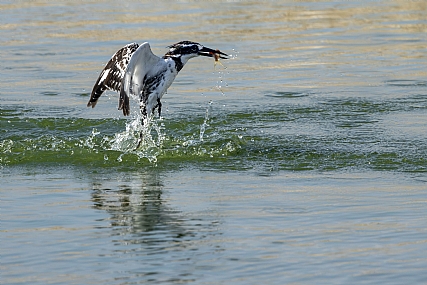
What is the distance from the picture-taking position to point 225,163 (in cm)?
925

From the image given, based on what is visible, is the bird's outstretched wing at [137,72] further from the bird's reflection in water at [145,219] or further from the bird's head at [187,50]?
the bird's reflection in water at [145,219]

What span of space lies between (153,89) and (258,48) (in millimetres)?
5984

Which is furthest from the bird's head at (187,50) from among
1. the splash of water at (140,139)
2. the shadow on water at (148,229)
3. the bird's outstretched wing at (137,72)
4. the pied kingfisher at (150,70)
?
the shadow on water at (148,229)

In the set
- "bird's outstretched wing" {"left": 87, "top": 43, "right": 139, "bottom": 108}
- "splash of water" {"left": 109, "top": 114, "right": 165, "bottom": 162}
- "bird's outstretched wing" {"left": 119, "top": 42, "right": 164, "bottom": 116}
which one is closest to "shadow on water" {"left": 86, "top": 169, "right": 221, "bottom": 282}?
"splash of water" {"left": 109, "top": 114, "right": 165, "bottom": 162}

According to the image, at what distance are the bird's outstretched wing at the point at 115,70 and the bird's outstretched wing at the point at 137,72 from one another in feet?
0.48

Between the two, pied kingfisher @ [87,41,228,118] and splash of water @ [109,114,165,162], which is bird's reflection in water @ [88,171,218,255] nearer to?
splash of water @ [109,114,165,162]

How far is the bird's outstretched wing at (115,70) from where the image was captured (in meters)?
10.1

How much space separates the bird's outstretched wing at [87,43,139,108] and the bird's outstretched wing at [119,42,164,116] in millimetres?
148

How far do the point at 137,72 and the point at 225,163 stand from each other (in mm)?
1537

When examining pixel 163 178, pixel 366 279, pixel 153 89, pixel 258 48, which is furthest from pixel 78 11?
pixel 366 279

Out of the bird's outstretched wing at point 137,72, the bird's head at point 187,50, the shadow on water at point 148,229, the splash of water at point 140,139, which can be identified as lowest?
the shadow on water at point 148,229

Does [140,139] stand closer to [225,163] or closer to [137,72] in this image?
[137,72]

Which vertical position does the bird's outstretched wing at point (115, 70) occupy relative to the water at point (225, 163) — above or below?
above

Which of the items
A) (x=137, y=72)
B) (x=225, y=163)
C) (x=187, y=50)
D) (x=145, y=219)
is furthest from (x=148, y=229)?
(x=187, y=50)
